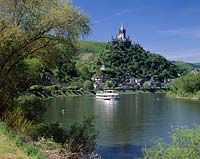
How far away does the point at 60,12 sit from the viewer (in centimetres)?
1400

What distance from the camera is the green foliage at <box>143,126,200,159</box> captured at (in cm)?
1249

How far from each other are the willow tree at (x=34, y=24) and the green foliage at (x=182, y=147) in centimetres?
540

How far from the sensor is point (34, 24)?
14.5m

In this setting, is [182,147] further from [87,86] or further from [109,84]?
[109,84]

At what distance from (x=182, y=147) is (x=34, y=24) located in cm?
717

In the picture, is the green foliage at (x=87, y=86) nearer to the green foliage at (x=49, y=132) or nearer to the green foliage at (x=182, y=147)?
the green foliage at (x=49, y=132)

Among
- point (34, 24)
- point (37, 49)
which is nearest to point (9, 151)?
point (34, 24)

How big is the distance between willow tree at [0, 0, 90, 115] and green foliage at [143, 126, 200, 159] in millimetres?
5404

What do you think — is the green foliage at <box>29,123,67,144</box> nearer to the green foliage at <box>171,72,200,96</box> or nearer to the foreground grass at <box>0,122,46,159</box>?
the foreground grass at <box>0,122,46,159</box>

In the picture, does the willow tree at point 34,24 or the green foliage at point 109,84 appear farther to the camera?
the green foliage at point 109,84

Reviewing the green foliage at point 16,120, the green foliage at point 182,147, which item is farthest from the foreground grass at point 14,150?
the green foliage at point 182,147

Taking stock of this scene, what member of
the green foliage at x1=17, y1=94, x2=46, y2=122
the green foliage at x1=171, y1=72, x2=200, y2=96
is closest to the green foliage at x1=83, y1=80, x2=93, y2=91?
the green foliage at x1=171, y1=72, x2=200, y2=96

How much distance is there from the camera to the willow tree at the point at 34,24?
14008 millimetres

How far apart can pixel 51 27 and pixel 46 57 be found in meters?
2.26
